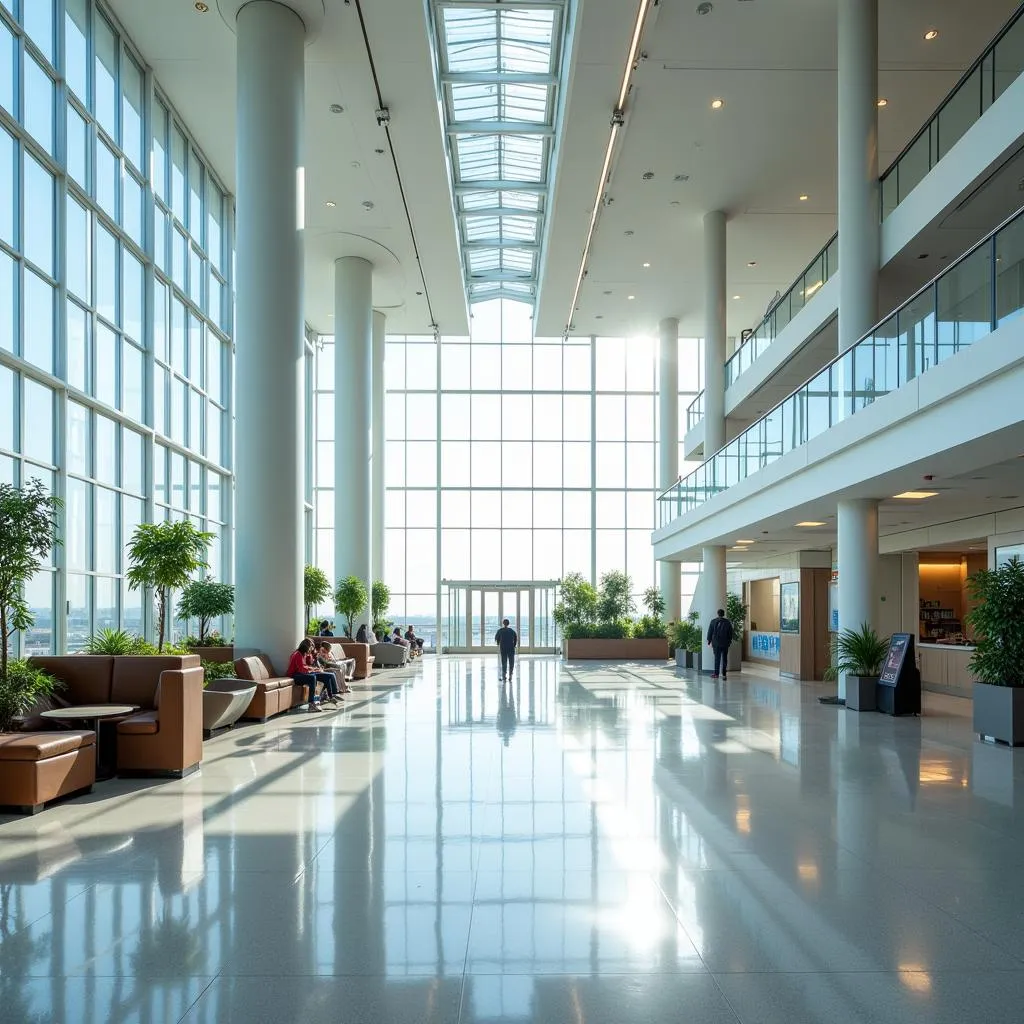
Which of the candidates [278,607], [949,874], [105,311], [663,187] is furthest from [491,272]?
[949,874]

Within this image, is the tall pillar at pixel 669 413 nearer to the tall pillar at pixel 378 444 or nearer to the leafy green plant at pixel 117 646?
the tall pillar at pixel 378 444

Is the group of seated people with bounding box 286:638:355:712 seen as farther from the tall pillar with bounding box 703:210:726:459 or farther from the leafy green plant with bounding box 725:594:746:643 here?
the leafy green plant with bounding box 725:594:746:643

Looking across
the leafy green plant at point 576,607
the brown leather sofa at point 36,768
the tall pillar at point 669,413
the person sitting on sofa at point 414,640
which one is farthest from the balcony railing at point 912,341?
the person sitting on sofa at point 414,640

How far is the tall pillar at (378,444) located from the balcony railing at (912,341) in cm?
1733

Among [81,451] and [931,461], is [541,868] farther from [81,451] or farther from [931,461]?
[81,451]

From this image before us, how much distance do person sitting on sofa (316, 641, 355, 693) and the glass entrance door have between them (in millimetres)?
14446

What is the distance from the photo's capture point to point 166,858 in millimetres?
5906

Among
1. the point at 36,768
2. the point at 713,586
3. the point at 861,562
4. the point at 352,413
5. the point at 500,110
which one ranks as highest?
the point at 500,110

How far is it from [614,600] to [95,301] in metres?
19.0

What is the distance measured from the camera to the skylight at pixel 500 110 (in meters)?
17.5

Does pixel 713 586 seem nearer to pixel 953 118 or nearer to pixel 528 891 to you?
pixel 953 118

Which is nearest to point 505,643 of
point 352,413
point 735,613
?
point 735,613

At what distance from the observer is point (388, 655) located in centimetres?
2589

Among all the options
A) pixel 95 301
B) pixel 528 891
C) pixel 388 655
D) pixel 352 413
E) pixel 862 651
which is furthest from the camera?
pixel 352 413
